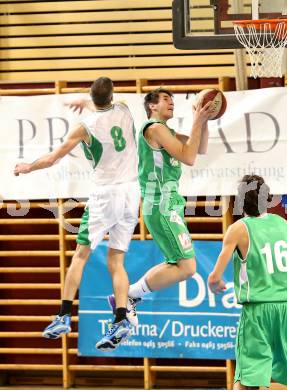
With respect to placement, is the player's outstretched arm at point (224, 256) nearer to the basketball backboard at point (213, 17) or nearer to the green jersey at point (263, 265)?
the green jersey at point (263, 265)

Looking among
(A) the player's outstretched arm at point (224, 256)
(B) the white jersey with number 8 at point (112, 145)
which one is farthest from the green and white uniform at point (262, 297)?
(B) the white jersey with number 8 at point (112, 145)

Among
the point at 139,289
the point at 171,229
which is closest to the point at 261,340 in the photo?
the point at 171,229

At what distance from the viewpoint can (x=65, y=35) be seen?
465 inches

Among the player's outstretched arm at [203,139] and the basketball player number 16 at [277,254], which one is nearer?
the basketball player number 16 at [277,254]

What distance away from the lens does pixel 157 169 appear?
8.33 meters

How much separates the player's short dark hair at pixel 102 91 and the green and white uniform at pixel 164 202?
375mm

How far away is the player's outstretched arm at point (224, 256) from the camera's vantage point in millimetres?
7246

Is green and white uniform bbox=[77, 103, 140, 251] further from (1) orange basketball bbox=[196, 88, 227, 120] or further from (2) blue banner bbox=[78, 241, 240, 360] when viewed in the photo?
(2) blue banner bbox=[78, 241, 240, 360]

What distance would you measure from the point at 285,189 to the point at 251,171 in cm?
38

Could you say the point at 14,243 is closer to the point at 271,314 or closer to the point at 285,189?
the point at 285,189

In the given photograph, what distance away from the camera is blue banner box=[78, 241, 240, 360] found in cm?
1070

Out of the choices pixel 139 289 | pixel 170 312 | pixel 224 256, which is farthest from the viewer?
pixel 170 312

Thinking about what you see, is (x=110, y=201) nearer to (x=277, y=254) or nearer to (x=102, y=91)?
(x=102, y=91)

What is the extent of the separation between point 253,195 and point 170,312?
12.3 ft
